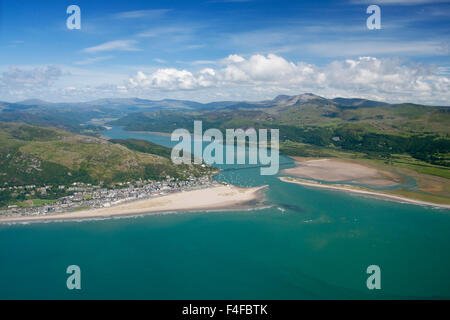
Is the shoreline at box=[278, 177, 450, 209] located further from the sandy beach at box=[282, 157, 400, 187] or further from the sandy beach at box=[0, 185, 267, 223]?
the sandy beach at box=[0, 185, 267, 223]

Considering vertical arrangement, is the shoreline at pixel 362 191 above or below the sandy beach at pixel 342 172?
below

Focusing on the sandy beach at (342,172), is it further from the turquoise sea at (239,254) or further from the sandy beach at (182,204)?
the sandy beach at (182,204)

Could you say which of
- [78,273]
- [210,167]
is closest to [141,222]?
[78,273]

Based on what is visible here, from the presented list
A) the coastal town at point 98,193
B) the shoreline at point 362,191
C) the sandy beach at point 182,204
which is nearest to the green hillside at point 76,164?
the coastal town at point 98,193

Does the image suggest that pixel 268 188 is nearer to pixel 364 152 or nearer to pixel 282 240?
pixel 282 240

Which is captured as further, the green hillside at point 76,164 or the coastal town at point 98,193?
the green hillside at point 76,164

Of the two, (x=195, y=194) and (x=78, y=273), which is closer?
(x=78, y=273)
